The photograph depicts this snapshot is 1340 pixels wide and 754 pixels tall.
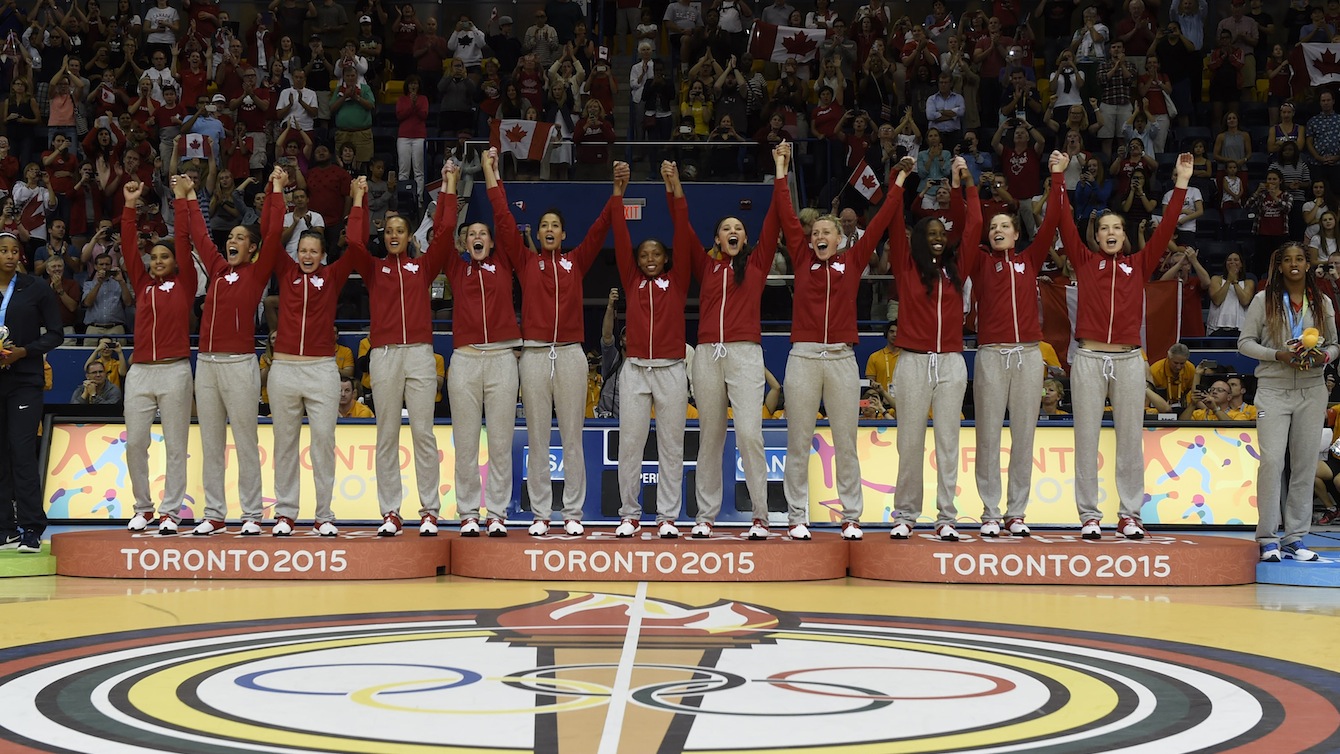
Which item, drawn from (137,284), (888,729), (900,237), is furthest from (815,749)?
(137,284)

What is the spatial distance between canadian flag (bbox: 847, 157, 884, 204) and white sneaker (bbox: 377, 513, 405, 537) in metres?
8.90

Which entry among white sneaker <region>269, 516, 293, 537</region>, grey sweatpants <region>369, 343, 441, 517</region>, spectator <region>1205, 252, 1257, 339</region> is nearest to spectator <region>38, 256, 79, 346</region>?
white sneaker <region>269, 516, 293, 537</region>

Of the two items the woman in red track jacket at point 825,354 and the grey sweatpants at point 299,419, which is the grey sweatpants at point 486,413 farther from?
the woman in red track jacket at point 825,354

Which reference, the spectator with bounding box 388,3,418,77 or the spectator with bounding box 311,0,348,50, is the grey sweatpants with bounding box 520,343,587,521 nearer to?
the spectator with bounding box 388,3,418,77

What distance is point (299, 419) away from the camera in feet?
31.2

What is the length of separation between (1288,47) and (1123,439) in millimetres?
13096

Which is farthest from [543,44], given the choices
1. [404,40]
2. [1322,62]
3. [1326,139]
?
[1322,62]

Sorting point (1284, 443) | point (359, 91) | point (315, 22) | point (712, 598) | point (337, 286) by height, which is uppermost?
point (315, 22)

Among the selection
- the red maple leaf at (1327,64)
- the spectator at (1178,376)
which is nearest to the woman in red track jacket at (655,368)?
the spectator at (1178,376)

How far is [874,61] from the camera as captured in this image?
1831 cm

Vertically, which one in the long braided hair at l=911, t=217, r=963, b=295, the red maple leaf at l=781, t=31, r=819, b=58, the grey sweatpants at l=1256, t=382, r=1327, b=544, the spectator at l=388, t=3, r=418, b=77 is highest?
the spectator at l=388, t=3, r=418, b=77

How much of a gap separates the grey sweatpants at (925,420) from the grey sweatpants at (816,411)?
Answer: 32 cm

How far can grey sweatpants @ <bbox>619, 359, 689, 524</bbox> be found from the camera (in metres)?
9.25

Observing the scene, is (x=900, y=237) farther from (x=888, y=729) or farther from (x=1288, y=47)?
(x=1288, y=47)
